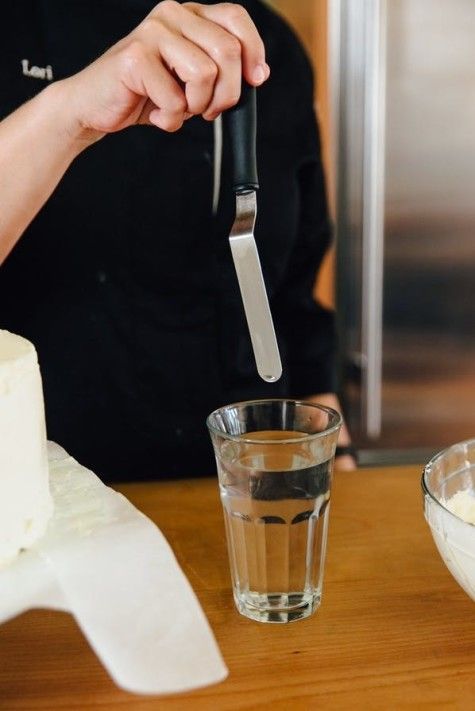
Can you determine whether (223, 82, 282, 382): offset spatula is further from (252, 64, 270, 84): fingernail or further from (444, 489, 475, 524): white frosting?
(444, 489, 475, 524): white frosting

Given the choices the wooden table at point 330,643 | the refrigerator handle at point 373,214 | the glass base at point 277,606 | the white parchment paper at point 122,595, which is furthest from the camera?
→ the refrigerator handle at point 373,214

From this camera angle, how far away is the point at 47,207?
1.17 metres

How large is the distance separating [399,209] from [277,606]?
1.75 m

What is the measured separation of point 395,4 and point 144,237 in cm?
132

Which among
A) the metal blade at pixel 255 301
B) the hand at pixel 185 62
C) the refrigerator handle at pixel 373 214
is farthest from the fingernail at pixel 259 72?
the refrigerator handle at pixel 373 214

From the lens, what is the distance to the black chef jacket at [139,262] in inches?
45.9

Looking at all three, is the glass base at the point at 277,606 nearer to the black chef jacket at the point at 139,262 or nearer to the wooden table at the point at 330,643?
the wooden table at the point at 330,643

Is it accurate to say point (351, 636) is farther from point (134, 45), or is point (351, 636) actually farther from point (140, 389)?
point (140, 389)

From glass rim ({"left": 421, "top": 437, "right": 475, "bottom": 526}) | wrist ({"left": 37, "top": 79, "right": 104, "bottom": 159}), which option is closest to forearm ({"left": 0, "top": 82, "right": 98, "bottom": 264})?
wrist ({"left": 37, "top": 79, "right": 104, "bottom": 159})

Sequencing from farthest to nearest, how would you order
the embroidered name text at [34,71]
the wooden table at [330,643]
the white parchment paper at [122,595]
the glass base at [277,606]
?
the embroidered name text at [34,71], the glass base at [277,606], the wooden table at [330,643], the white parchment paper at [122,595]

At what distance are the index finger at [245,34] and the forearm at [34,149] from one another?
0.57 ft

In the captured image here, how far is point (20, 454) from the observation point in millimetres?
593

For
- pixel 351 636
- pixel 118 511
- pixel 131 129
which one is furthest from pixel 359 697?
pixel 131 129

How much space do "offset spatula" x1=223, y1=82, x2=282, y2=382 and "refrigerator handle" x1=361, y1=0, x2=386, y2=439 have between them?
1565 mm
